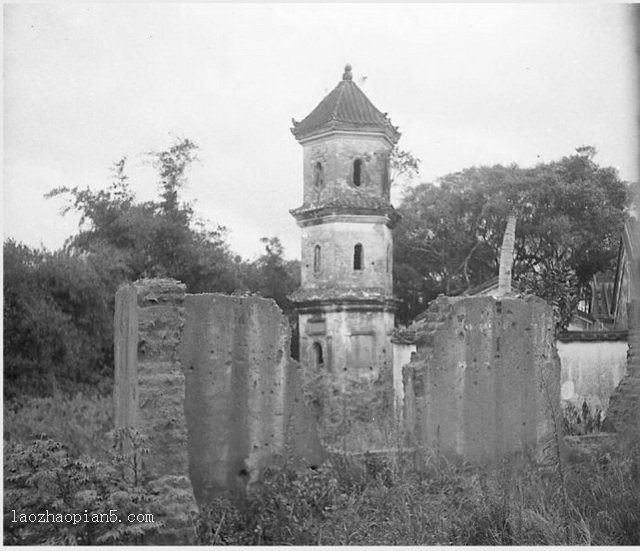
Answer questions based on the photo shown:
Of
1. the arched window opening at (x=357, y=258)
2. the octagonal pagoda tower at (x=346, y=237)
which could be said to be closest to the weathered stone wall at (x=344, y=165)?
the octagonal pagoda tower at (x=346, y=237)

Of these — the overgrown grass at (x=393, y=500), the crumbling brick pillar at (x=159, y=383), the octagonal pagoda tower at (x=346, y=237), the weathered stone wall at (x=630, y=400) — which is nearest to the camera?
the overgrown grass at (x=393, y=500)

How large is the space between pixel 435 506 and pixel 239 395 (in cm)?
253

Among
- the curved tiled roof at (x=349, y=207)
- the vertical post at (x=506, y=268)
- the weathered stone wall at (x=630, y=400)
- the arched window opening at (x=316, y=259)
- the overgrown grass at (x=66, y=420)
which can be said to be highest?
the curved tiled roof at (x=349, y=207)

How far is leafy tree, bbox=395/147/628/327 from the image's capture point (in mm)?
19711

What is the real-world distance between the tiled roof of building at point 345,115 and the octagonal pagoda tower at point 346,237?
3 centimetres

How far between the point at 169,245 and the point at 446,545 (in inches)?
683

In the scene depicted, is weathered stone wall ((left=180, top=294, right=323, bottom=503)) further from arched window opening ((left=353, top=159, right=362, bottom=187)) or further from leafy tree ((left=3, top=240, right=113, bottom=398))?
arched window opening ((left=353, top=159, right=362, bottom=187))

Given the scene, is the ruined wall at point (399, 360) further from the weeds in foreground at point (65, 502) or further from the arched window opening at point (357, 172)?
the weeds in foreground at point (65, 502)

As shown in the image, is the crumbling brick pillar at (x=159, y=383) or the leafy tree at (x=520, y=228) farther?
the leafy tree at (x=520, y=228)

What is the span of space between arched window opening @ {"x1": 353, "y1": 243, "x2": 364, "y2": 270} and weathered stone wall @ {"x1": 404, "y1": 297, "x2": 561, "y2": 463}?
9.81 meters

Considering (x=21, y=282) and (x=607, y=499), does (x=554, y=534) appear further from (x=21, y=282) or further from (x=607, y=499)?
(x=21, y=282)

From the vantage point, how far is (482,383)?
9.98m

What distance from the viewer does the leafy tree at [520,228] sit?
64.7 feet

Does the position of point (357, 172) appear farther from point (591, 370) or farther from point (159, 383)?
point (159, 383)
